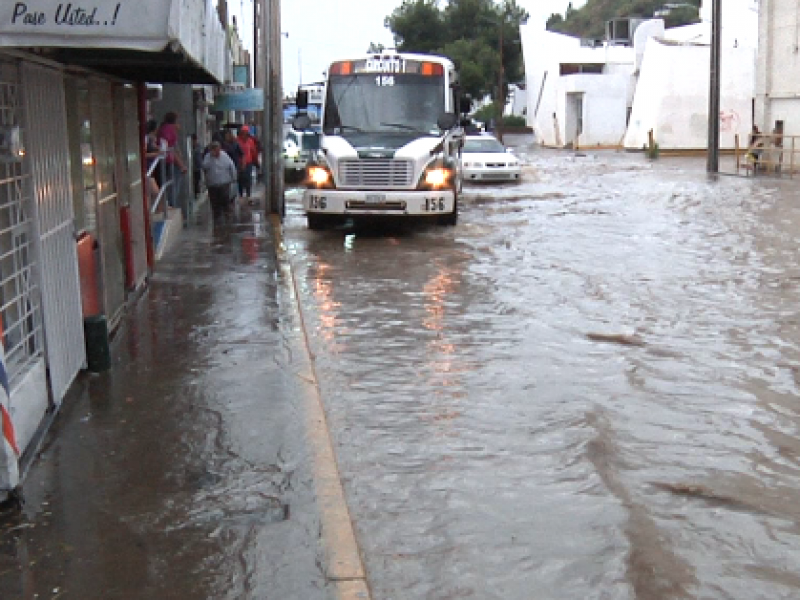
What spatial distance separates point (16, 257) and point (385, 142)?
1132cm

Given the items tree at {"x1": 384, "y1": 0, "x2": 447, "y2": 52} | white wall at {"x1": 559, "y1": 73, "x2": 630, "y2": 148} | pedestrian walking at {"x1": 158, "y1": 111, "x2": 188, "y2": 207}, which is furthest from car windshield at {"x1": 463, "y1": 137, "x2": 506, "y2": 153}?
tree at {"x1": 384, "y1": 0, "x2": 447, "y2": 52}

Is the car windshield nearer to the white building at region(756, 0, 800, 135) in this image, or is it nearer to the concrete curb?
the white building at region(756, 0, 800, 135)

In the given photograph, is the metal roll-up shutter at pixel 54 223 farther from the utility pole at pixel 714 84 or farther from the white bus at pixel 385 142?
the utility pole at pixel 714 84

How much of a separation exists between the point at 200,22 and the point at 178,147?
41.7 feet

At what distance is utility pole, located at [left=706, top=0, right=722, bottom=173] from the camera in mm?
32125

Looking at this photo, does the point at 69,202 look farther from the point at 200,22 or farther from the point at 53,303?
the point at 200,22

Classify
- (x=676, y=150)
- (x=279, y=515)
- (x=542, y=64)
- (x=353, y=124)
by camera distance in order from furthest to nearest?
(x=542, y=64), (x=676, y=150), (x=353, y=124), (x=279, y=515)

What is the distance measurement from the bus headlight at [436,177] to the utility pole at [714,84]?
18.1m

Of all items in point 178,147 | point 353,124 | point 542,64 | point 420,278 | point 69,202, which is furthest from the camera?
point 542,64

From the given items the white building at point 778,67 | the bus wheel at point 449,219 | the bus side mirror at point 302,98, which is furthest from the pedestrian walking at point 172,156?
the white building at point 778,67

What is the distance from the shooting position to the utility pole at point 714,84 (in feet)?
105

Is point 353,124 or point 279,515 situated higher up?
point 353,124

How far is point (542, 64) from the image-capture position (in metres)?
71.5

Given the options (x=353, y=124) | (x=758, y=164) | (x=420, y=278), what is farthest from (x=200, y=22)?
(x=758, y=164)
